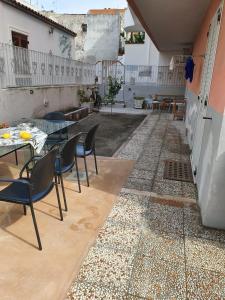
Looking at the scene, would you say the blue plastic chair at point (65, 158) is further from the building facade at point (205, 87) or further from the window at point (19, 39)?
the window at point (19, 39)

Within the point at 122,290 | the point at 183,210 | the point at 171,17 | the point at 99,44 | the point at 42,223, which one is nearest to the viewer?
the point at 122,290

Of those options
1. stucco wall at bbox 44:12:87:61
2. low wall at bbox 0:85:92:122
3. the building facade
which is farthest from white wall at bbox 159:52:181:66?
stucco wall at bbox 44:12:87:61

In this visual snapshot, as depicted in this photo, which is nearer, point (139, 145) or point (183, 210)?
point (183, 210)

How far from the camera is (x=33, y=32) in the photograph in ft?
27.7

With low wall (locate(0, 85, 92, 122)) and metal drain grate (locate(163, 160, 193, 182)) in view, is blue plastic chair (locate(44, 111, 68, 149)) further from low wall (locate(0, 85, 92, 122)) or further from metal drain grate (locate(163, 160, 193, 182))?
metal drain grate (locate(163, 160, 193, 182))

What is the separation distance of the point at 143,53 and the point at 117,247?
526 inches

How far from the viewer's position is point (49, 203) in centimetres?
282

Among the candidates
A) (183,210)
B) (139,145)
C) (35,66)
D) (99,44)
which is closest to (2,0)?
(35,66)

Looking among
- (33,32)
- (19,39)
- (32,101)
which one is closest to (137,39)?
(33,32)

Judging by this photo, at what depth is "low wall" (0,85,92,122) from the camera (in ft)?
18.1

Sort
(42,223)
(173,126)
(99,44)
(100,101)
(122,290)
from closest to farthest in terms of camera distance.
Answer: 1. (122,290)
2. (42,223)
3. (173,126)
4. (100,101)
5. (99,44)

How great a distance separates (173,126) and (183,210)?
5.52m

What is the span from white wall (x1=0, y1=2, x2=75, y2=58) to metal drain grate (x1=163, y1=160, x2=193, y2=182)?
20.8 feet

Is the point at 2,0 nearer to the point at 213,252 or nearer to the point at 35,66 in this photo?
the point at 35,66
